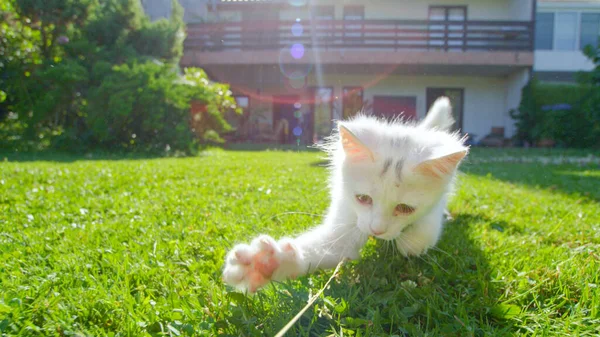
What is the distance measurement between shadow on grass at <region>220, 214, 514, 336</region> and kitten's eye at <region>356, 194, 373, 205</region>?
1.04ft

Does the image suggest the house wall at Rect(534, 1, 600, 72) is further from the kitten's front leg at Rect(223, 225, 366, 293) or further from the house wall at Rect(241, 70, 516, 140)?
the kitten's front leg at Rect(223, 225, 366, 293)

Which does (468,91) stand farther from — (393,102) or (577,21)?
(577,21)

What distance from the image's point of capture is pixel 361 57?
15.0 m

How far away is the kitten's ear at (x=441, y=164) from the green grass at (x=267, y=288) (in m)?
0.48

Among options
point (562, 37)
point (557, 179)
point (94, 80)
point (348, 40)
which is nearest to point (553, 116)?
point (562, 37)

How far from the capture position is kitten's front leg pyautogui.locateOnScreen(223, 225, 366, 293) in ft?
5.14

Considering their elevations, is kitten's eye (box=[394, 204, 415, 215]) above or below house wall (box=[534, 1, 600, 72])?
below

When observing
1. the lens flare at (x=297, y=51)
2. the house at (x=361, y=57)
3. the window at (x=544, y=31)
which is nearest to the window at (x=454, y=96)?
the house at (x=361, y=57)

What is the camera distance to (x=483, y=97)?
56.9 feet

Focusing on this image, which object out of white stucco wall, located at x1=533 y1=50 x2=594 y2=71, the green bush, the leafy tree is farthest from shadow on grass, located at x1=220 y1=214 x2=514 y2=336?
white stucco wall, located at x1=533 y1=50 x2=594 y2=71

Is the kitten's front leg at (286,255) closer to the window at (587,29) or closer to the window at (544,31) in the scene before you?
the window at (544,31)

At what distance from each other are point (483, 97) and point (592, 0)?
5985mm

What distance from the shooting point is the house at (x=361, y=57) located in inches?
602

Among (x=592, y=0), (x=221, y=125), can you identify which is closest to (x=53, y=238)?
(x=221, y=125)
